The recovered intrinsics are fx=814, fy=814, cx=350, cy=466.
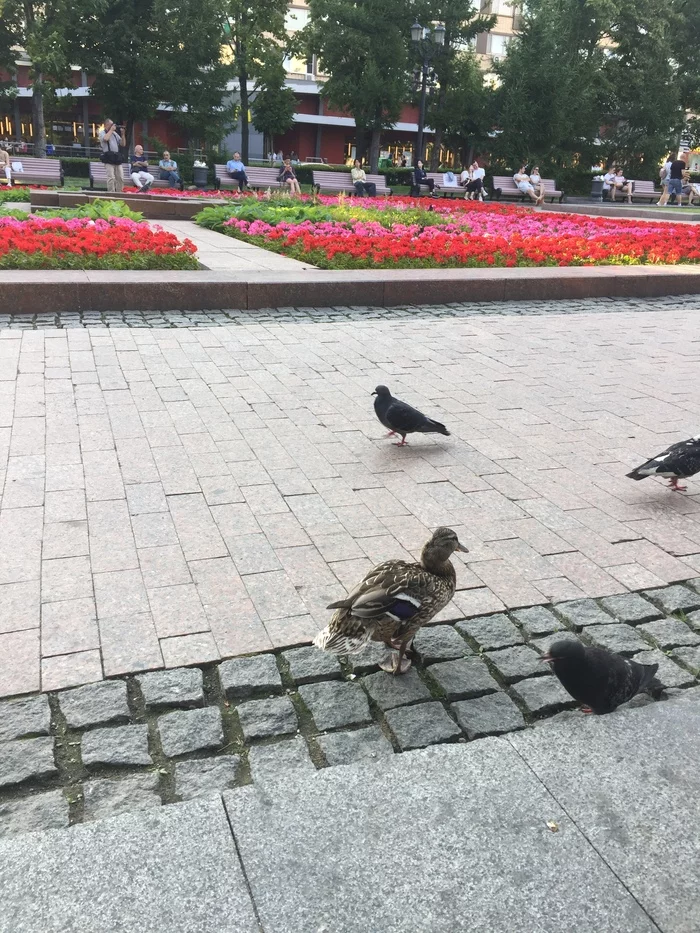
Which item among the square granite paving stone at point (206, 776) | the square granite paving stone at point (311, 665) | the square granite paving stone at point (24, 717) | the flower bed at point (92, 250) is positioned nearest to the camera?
the square granite paving stone at point (206, 776)

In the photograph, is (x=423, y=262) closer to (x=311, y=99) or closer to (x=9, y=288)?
(x=9, y=288)

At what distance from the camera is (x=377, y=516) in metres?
4.55

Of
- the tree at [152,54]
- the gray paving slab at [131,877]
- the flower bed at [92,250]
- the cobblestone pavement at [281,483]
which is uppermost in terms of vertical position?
the tree at [152,54]

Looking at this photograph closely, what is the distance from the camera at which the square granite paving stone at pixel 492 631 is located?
11.2 ft

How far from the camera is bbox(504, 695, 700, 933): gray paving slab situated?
7.43 feet

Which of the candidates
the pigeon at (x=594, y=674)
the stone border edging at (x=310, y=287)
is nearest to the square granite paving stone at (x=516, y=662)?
the pigeon at (x=594, y=674)

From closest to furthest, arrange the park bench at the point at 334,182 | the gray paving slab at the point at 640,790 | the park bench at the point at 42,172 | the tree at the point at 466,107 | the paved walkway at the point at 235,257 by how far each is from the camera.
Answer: the gray paving slab at the point at 640,790 < the paved walkway at the point at 235,257 < the park bench at the point at 42,172 < the park bench at the point at 334,182 < the tree at the point at 466,107

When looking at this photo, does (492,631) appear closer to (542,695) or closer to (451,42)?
(542,695)

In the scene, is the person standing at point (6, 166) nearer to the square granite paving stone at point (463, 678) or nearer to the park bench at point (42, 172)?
the park bench at point (42, 172)

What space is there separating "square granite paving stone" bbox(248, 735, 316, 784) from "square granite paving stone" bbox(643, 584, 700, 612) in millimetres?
1931

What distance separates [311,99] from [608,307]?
5312cm

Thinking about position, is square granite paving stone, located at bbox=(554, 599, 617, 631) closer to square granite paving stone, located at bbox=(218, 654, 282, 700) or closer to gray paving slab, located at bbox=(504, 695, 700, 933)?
gray paving slab, located at bbox=(504, 695, 700, 933)

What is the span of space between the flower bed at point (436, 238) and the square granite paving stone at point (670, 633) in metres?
9.09

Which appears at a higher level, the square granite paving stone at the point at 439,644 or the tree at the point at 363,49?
the tree at the point at 363,49
